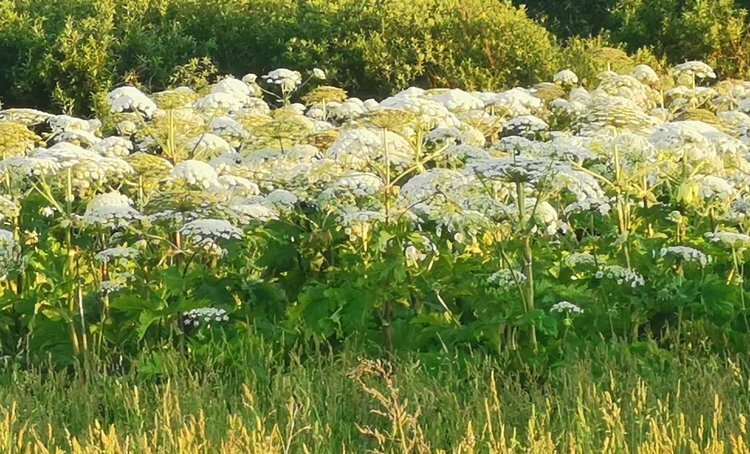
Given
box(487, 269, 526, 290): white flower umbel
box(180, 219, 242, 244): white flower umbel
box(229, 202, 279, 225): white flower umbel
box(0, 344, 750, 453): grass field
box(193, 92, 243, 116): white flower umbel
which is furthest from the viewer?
box(193, 92, 243, 116): white flower umbel

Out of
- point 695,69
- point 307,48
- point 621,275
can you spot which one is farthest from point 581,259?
point 307,48

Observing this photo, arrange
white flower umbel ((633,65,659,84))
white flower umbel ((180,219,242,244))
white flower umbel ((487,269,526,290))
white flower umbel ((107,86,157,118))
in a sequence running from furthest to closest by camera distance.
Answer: white flower umbel ((633,65,659,84)) < white flower umbel ((107,86,157,118)) < white flower umbel ((180,219,242,244)) < white flower umbel ((487,269,526,290))

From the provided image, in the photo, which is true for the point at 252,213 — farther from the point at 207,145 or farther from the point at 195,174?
the point at 207,145

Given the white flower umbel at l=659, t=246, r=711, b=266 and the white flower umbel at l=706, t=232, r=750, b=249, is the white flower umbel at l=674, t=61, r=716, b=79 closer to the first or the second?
the white flower umbel at l=706, t=232, r=750, b=249

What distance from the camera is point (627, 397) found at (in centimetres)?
434

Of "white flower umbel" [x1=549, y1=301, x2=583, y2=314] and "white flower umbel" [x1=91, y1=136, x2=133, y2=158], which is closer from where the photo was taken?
"white flower umbel" [x1=549, y1=301, x2=583, y2=314]

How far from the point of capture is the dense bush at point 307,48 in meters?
12.2

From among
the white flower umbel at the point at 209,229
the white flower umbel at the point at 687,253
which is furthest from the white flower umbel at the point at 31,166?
the white flower umbel at the point at 687,253

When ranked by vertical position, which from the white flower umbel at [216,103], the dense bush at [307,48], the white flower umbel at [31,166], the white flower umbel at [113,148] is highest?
the white flower umbel at [31,166]

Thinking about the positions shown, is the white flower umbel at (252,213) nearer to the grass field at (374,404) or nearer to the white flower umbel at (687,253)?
the grass field at (374,404)

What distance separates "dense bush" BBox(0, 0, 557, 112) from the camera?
12195 millimetres

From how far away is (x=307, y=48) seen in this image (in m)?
12.5

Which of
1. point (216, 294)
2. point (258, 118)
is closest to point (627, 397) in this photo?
point (216, 294)

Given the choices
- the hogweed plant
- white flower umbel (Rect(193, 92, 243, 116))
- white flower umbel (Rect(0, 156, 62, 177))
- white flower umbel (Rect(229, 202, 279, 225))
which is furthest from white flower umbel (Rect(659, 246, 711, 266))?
white flower umbel (Rect(193, 92, 243, 116))
